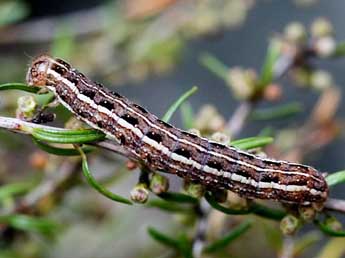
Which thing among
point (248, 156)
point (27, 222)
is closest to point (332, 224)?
point (248, 156)

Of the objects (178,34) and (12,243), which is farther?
(178,34)

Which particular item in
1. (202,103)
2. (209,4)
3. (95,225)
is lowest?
(95,225)

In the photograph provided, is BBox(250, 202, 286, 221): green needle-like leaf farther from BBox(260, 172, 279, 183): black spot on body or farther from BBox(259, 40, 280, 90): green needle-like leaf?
BBox(259, 40, 280, 90): green needle-like leaf

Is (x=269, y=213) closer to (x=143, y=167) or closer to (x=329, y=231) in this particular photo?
(x=329, y=231)

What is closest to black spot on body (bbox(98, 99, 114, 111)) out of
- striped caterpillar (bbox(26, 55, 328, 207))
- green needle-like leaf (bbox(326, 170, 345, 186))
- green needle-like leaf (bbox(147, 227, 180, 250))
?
striped caterpillar (bbox(26, 55, 328, 207))

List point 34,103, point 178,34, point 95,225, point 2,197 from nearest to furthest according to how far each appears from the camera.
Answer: point 34,103, point 2,197, point 95,225, point 178,34

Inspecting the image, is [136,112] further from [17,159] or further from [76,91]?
[17,159]

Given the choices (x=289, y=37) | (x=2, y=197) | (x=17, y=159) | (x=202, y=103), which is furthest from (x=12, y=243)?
(x=202, y=103)
